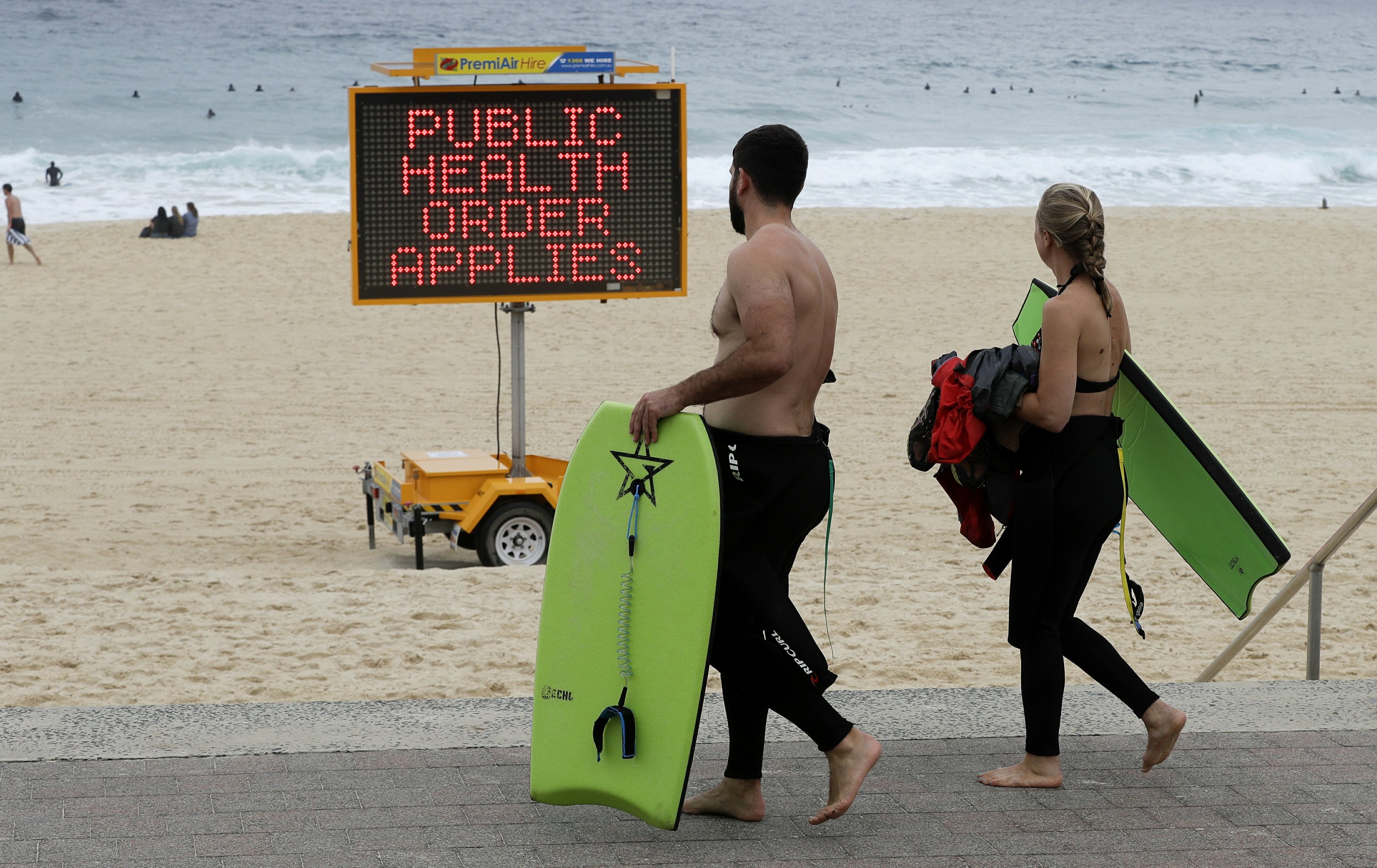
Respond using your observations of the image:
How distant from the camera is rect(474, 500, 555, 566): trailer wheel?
7648 millimetres

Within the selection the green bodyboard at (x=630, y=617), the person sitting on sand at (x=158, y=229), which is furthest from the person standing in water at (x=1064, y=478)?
the person sitting on sand at (x=158, y=229)

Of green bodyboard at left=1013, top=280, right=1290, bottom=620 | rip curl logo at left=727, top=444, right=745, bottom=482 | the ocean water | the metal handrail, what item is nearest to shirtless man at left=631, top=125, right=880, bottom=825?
rip curl logo at left=727, top=444, right=745, bottom=482

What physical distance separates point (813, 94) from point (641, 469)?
193ft

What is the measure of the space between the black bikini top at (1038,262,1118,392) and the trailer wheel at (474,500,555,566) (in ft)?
14.9

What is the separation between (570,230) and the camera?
719 cm

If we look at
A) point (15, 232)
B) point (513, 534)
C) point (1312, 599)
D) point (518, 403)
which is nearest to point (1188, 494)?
point (1312, 599)

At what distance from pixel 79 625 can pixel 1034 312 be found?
444cm

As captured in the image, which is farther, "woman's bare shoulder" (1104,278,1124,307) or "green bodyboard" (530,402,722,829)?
"woman's bare shoulder" (1104,278,1124,307)

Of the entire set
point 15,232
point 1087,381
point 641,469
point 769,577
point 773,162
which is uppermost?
point 15,232

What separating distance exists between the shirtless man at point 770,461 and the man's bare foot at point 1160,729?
82 cm

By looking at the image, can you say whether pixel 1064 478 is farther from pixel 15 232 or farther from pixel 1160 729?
pixel 15 232


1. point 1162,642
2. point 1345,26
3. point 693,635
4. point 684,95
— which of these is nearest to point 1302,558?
point 1162,642

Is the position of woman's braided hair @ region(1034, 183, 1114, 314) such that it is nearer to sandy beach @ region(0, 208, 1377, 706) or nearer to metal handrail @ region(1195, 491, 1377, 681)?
metal handrail @ region(1195, 491, 1377, 681)

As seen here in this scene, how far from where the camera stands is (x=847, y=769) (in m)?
3.25
